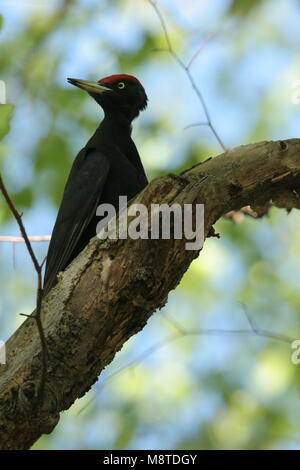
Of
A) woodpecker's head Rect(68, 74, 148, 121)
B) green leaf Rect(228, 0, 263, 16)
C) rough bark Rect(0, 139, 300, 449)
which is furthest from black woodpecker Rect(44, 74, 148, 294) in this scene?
green leaf Rect(228, 0, 263, 16)

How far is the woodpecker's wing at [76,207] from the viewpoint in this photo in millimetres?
4223

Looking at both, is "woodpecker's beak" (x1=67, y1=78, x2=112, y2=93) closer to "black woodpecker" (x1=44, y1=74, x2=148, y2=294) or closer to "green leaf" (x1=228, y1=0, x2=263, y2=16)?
"black woodpecker" (x1=44, y1=74, x2=148, y2=294)

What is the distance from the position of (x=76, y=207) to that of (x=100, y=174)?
310 mm

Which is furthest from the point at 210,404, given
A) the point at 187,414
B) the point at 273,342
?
the point at 273,342

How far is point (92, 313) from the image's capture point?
3154 mm

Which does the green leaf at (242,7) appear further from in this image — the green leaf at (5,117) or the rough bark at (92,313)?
the green leaf at (5,117)

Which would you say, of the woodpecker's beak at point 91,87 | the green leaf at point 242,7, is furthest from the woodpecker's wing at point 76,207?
the green leaf at point 242,7

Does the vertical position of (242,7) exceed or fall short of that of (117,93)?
it exceeds it

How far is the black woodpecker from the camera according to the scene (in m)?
4.31

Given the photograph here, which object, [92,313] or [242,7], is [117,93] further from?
[242,7]

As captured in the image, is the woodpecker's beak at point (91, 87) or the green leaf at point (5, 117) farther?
the woodpecker's beak at point (91, 87)

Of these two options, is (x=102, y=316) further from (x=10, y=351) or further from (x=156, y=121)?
(x=156, y=121)

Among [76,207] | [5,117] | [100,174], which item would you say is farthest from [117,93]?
[5,117]

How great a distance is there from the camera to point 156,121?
704 centimetres
